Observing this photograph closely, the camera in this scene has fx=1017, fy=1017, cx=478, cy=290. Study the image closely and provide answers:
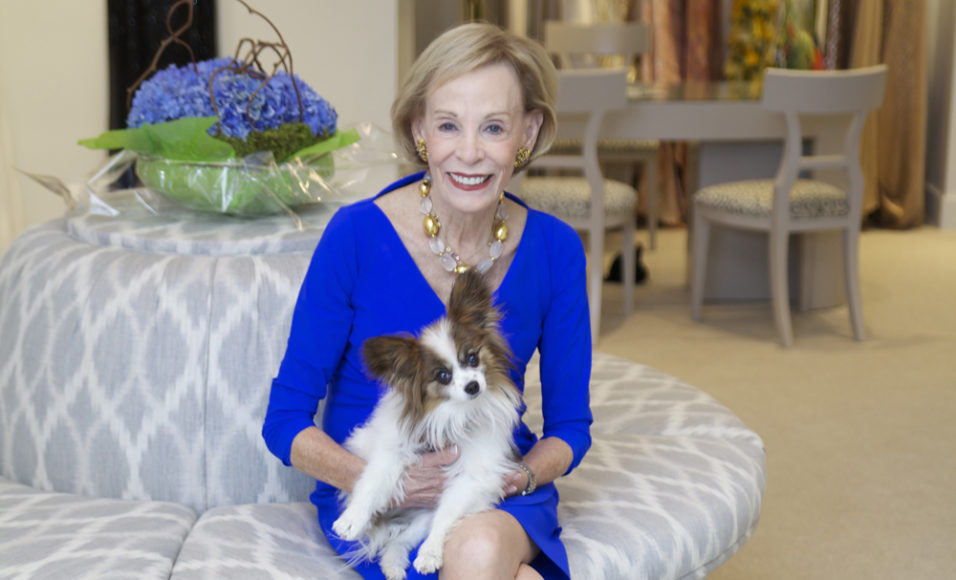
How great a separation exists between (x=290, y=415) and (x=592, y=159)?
2.80 m

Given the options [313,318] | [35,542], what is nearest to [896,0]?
[313,318]

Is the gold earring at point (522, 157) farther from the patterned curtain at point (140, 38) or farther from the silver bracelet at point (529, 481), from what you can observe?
the patterned curtain at point (140, 38)

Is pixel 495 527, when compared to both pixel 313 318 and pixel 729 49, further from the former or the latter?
pixel 729 49

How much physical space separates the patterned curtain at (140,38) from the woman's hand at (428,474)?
3.21m

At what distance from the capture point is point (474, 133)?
5.49 feet

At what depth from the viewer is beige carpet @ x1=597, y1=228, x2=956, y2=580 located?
268 cm

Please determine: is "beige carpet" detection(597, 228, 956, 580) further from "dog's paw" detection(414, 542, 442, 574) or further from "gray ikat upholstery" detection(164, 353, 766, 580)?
"dog's paw" detection(414, 542, 442, 574)

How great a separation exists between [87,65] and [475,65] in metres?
3.18

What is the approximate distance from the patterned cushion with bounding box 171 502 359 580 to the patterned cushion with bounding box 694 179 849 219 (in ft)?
9.89

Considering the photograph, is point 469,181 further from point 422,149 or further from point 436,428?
point 436,428

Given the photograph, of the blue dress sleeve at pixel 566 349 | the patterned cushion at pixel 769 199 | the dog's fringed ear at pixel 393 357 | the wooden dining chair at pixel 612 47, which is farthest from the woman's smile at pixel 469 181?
the wooden dining chair at pixel 612 47

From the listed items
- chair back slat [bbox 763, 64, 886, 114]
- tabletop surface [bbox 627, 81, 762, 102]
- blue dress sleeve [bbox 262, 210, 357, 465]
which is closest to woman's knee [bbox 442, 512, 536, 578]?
blue dress sleeve [bbox 262, 210, 357, 465]

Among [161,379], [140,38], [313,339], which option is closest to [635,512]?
[313,339]

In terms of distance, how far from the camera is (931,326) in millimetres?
4582
